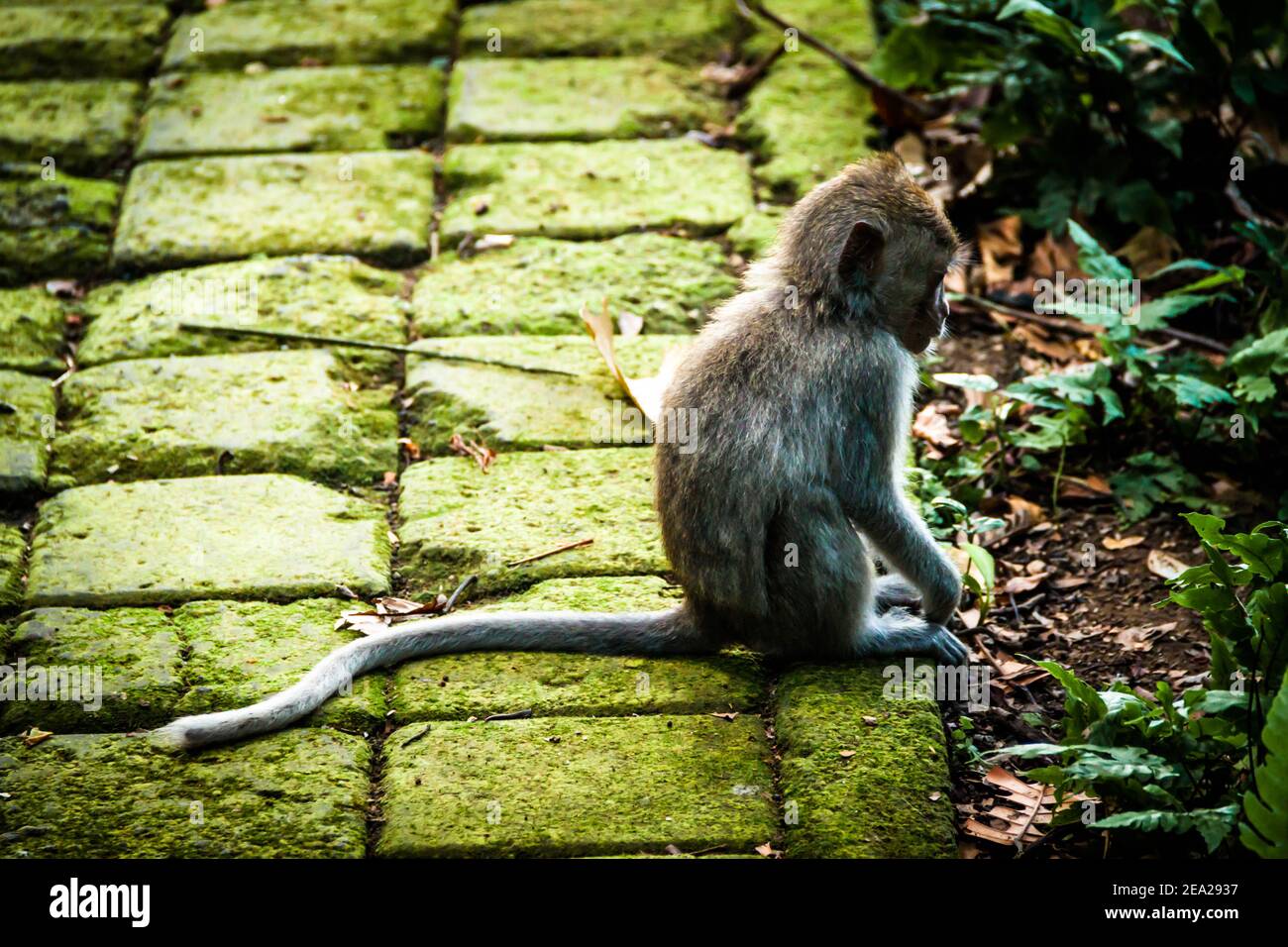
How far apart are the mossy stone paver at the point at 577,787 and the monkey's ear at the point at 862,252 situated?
4.43ft

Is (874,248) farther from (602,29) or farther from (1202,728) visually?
(602,29)

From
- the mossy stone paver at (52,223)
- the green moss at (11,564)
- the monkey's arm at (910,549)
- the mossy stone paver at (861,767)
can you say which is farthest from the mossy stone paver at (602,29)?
the mossy stone paver at (861,767)

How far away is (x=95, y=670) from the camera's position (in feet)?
13.1

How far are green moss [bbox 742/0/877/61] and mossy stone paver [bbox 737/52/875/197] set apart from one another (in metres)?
0.12

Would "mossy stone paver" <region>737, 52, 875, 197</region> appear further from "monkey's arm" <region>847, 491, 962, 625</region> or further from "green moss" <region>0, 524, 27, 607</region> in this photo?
"green moss" <region>0, 524, 27, 607</region>

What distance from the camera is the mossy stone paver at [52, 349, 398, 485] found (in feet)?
16.3

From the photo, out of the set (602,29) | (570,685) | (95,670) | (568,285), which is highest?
(602,29)

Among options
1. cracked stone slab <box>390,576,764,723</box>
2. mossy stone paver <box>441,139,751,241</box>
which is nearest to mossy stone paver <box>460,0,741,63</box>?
mossy stone paver <box>441,139,751,241</box>

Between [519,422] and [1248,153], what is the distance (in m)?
3.63

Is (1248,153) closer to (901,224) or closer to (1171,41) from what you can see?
(1171,41)

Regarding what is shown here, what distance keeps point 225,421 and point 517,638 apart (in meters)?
1.72

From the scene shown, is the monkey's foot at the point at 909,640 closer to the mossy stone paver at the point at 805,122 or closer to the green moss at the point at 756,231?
the green moss at the point at 756,231

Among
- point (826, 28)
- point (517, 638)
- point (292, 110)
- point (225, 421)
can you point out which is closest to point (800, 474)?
point (517, 638)

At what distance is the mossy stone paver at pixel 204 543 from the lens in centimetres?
438
